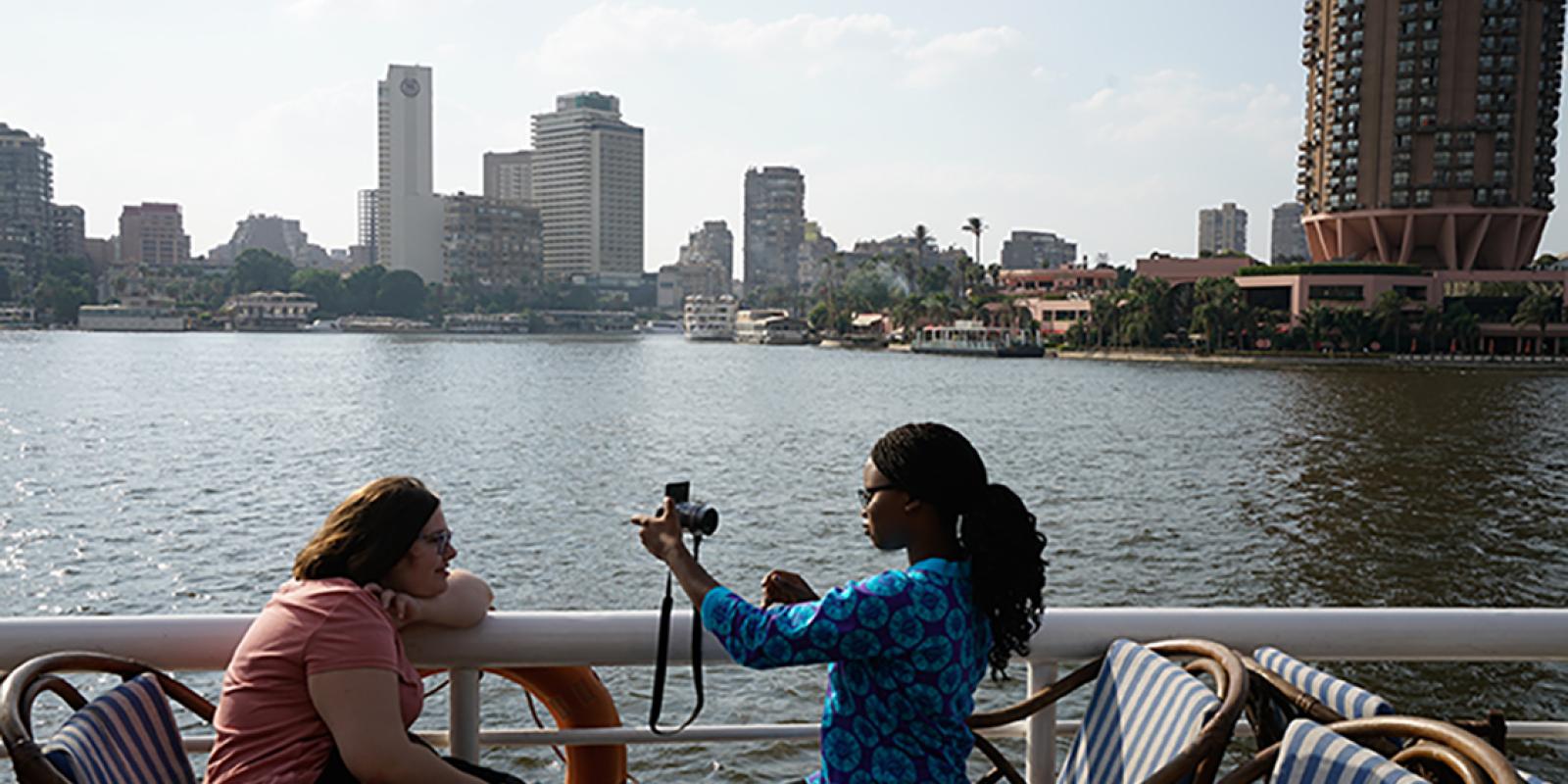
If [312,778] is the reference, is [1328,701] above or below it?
above

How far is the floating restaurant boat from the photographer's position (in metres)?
116

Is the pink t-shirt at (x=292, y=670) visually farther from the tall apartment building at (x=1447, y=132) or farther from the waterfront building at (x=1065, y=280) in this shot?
the waterfront building at (x=1065, y=280)

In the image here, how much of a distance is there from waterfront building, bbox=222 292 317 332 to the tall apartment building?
147718 millimetres

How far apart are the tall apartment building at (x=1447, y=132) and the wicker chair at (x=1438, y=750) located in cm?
11023

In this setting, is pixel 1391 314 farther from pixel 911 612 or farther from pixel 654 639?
pixel 911 612

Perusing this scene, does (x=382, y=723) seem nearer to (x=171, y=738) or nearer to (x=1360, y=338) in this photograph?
(x=171, y=738)

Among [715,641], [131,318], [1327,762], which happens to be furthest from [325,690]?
[131,318]

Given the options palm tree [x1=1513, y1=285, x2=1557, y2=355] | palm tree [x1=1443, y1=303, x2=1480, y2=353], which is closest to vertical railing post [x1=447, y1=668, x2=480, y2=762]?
palm tree [x1=1443, y1=303, x2=1480, y2=353]

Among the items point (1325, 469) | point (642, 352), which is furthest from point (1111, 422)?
point (642, 352)

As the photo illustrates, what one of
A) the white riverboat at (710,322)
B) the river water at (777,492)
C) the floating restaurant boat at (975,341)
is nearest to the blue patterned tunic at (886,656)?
the river water at (777,492)

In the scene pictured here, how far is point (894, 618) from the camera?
7.28 feet

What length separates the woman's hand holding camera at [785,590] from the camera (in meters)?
2.61

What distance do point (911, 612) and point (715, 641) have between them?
580mm

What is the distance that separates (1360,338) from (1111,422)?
168 ft
